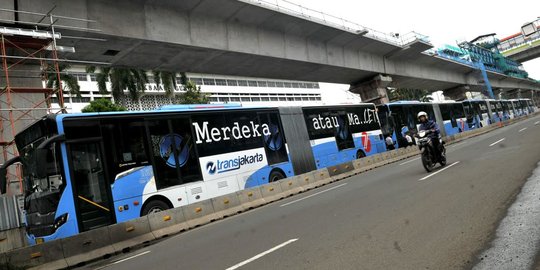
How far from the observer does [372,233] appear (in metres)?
6.27

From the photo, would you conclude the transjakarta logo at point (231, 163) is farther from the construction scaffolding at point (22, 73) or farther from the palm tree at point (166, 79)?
the palm tree at point (166, 79)

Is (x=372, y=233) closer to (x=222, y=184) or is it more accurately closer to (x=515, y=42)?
(x=222, y=184)

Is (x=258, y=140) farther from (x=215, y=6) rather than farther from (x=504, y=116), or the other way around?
(x=504, y=116)

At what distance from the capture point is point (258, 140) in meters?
15.5

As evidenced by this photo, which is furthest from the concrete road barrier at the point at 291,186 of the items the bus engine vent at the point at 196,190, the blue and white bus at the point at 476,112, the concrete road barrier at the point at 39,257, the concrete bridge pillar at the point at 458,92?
the concrete bridge pillar at the point at 458,92

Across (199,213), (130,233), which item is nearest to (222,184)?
(199,213)

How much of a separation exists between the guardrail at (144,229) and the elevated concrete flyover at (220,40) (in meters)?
6.87

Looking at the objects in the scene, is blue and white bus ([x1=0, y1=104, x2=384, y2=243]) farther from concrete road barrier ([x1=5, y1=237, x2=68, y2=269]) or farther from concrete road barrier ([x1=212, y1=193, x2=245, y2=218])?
concrete road barrier ([x1=5, y1=237, x2=68, y2=269])

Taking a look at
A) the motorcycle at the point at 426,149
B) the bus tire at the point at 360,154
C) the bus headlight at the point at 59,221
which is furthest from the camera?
the bus tire at the point at 360,154

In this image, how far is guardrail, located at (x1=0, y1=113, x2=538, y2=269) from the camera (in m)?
8.41

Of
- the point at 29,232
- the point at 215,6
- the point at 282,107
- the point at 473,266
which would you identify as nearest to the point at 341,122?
the point at 282,107

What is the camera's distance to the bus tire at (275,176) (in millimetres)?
15671

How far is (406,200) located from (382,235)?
275cm

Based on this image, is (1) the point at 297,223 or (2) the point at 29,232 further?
(2) the point at 29,232
